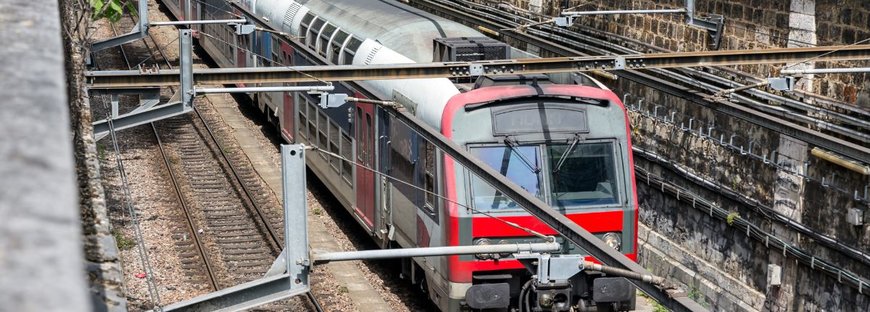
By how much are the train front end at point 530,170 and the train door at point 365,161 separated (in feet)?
7.94

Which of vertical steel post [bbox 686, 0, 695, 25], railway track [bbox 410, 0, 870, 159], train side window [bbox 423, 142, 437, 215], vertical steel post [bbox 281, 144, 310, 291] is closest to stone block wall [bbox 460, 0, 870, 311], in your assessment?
railway track [bbox 410, 0, 870, 159]

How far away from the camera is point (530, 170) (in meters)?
10.4

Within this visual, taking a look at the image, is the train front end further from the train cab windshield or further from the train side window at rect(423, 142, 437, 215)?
the train side window at rect(423, 142, 437, 215)

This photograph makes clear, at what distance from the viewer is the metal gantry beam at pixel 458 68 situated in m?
9.75

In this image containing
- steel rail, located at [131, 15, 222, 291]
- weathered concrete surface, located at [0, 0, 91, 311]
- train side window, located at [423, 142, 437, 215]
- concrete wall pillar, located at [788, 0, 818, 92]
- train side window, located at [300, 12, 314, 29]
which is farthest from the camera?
train side window, located at [300, 12, 314, 29]

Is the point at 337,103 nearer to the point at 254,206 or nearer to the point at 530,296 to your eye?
the point at 530,296

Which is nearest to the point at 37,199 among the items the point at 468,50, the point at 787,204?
the point at 468,50

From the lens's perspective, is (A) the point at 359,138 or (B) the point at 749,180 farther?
(B) the point at 749,180

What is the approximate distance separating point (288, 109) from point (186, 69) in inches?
307

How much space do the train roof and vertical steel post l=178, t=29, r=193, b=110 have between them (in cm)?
259

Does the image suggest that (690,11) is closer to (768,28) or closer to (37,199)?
(768,28)

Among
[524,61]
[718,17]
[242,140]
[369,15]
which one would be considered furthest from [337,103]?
[242,140]

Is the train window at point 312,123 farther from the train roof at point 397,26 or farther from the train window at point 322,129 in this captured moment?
the train roof at point 397,26

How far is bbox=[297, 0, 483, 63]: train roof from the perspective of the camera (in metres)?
12.9
